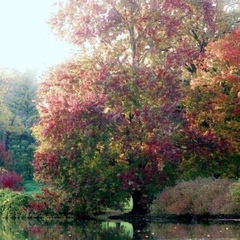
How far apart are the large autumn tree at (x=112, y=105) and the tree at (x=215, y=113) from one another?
81 centimetres

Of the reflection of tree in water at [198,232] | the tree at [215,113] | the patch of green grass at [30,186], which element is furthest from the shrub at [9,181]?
the reflection of tree in water at [198,232]

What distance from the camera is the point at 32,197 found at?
105 ft

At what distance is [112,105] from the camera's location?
29125mm

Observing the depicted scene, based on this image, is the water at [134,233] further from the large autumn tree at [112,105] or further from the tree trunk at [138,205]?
the tree trunk at [138,205]

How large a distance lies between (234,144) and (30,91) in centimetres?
4734

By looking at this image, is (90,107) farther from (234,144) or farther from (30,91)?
(30,91)

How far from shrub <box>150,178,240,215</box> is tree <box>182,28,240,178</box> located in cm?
157

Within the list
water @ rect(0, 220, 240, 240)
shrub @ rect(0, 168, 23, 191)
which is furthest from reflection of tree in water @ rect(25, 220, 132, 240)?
shrub @ rect(0, 168, 23, 191)

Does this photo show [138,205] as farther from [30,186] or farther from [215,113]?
[30,186]

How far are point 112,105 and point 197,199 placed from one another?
559 centimetres

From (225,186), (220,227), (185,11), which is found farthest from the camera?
(185,11)

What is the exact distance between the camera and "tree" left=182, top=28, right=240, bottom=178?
28125 mm

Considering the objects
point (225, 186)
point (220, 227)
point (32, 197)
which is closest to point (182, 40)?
point (225, 186)

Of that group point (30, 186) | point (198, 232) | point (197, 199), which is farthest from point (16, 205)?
point (30, 186)
